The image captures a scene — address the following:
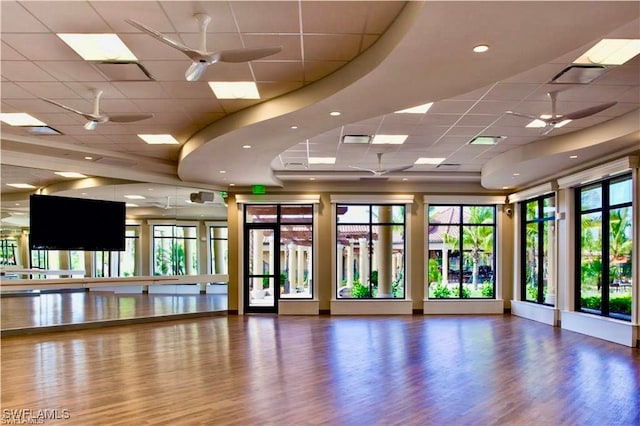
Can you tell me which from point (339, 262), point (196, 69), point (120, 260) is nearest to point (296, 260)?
point (339, 262)

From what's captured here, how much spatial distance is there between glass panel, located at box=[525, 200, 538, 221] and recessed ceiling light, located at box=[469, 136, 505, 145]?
12.7 ft

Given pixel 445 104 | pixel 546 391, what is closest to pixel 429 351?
pixel 546 391

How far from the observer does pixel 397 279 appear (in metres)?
13.0

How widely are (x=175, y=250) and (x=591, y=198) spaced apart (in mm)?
8979

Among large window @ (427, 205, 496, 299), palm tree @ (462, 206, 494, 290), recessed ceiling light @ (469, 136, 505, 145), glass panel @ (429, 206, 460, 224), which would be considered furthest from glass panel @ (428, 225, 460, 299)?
recessed ceiling light @ (469, 136, 505, 145)

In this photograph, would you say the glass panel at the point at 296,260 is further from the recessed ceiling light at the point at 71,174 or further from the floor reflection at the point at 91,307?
A: the recessed ceiling light at the point at 71,174

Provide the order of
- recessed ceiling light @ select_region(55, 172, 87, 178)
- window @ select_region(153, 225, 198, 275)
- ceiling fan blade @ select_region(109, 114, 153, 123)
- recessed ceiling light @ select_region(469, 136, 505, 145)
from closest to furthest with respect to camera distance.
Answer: ceiling fan blade @ select_region(109, 114, 153, 123), recessed ceiling light @ select_region(469, 136, 505, 145), recessed ceiling light @ select_region(55, 172, 87, 178), window @ select_region(153, 225, 198, 275)

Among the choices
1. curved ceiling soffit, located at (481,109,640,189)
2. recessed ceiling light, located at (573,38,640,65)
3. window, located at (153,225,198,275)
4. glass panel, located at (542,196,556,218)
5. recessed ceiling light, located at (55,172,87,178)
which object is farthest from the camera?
window, located at (153,225,198,275)

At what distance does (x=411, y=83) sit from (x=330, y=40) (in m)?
0.93

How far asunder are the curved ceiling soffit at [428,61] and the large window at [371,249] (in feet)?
18.9

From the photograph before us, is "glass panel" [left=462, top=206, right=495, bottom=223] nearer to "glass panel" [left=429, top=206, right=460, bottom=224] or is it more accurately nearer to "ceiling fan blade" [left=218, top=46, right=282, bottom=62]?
"glass panel" [left=429, top=206, right=460, bottom=224]

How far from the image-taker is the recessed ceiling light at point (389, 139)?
8422mm

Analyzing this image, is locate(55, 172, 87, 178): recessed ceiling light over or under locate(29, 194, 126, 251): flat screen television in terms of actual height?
over

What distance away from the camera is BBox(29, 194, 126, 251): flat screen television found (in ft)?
31.4
